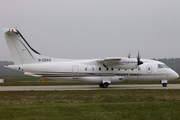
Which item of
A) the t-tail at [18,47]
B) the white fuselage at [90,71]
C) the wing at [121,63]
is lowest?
the white fuselage at [90,71]

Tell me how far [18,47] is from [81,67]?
8.88 m

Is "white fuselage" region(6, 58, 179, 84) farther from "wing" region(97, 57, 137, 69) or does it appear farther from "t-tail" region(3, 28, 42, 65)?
"wing" region(97, 57, 137, 69)

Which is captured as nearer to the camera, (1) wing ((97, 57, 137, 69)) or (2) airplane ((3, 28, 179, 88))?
(2) airplane ((3, 28, 179, 88))

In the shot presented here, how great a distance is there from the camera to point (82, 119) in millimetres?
10680

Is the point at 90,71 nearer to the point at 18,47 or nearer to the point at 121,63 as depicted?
the point at 121,63

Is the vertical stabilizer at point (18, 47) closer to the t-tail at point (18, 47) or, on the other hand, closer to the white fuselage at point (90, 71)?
the t-tail at point (18, 47)

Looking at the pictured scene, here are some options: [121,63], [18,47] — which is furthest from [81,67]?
[18,47]

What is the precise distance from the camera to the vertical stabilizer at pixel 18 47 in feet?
93.8

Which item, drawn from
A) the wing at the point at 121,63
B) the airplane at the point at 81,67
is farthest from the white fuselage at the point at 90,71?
the wing at the point at 121,63

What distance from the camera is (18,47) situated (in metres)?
28.8

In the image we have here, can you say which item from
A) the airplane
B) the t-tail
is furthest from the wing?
the t-tail

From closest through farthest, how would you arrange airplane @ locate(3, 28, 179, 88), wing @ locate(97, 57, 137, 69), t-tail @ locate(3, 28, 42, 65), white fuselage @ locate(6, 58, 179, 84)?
t-tail @ locate(3, 28, 42, 65)
airplane @ locate(3, 28, 179, 88)
white fuselage @ locate(6, 58, 179, 84)
wing @ locate(97, 57, 137, 69)

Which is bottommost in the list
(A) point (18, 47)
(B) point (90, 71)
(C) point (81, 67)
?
(B) point (90, 71)

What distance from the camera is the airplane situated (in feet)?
94.8
